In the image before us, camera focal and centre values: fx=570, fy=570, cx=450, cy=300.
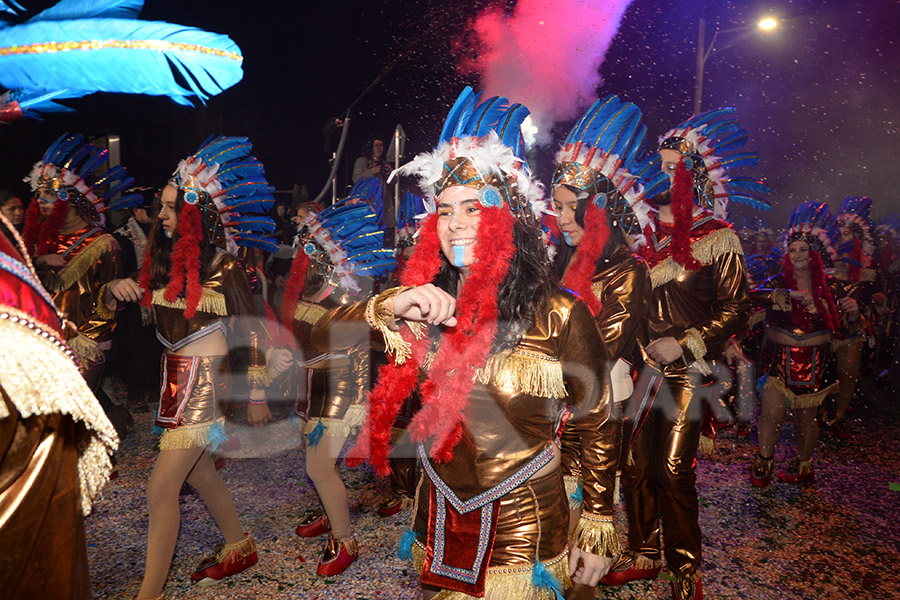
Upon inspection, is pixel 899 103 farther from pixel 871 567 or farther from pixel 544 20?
pixel 871 567

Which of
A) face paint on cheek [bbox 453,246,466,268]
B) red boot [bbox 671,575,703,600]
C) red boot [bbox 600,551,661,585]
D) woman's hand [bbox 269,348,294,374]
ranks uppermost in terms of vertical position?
face paint on cheek [bbox 453,246,466,268]

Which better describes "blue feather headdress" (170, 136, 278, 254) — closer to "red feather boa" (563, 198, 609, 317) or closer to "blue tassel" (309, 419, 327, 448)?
"blue tassel" (309, 419, 327, 448)

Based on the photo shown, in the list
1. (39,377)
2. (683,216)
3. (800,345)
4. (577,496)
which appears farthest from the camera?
(800,345)

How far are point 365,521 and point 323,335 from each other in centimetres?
288

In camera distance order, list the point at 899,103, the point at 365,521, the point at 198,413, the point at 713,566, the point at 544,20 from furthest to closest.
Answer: the point at 899,103
the point at 544,20
the point at 365,521
the point at 713,566
the point at 198,413

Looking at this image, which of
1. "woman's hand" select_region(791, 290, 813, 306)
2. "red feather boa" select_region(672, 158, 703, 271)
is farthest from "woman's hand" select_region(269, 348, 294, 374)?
"woman's hand" select_region(791, 290, 813, 306)

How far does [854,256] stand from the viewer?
7.37 m

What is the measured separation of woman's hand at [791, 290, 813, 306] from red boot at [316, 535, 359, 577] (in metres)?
4.53

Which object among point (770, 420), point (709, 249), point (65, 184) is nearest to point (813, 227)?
point (770, 420)

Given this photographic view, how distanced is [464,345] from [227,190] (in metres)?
2.59

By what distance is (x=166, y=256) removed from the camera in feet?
11.7

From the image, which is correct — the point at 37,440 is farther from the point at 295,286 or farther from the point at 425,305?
the point at 295,286

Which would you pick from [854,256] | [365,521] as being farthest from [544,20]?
[365,521]

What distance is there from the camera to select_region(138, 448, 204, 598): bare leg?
2979 mm
